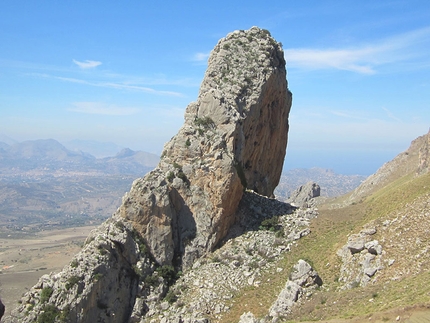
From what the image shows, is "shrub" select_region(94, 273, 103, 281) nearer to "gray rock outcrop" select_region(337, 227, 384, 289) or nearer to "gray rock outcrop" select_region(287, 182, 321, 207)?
"gray rock outcrop" select_region(337, 227, 384, 289)

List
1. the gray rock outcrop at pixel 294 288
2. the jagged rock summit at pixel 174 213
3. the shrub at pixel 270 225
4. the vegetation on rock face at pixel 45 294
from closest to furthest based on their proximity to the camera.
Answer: the gray rock outcrop at pixel 294 288 → the vegetation on rock face at pixel 45 294 → the jagged rock summit at pixel 174 213 → the shrub at pixel 270 225

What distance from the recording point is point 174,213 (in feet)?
165

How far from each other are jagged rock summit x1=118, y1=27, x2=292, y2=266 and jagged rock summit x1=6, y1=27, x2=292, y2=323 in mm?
130

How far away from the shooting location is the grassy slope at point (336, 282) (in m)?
30.8

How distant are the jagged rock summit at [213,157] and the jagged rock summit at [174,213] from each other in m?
0.13

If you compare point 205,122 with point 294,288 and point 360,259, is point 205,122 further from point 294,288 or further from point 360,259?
point 360,259

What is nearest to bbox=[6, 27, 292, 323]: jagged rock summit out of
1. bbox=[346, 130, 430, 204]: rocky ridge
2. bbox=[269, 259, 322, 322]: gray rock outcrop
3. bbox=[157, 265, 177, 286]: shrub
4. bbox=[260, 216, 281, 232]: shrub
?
bbox=[157, 265, 177, 286]: shrub

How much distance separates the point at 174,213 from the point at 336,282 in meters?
21.3

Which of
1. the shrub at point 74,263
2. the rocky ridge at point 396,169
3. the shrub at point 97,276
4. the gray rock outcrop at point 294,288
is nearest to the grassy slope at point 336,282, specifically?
the gray rock outcrop at point 294,288

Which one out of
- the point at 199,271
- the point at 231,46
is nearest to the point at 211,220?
the point at 199,271

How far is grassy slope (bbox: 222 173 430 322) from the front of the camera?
30766 mm

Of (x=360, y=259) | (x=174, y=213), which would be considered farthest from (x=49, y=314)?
(x=360, y=259)

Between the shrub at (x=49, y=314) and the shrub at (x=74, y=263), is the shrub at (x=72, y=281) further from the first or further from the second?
the shrub at (x=49, y=314)

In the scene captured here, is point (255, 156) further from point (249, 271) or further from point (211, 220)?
point (249, 271)
